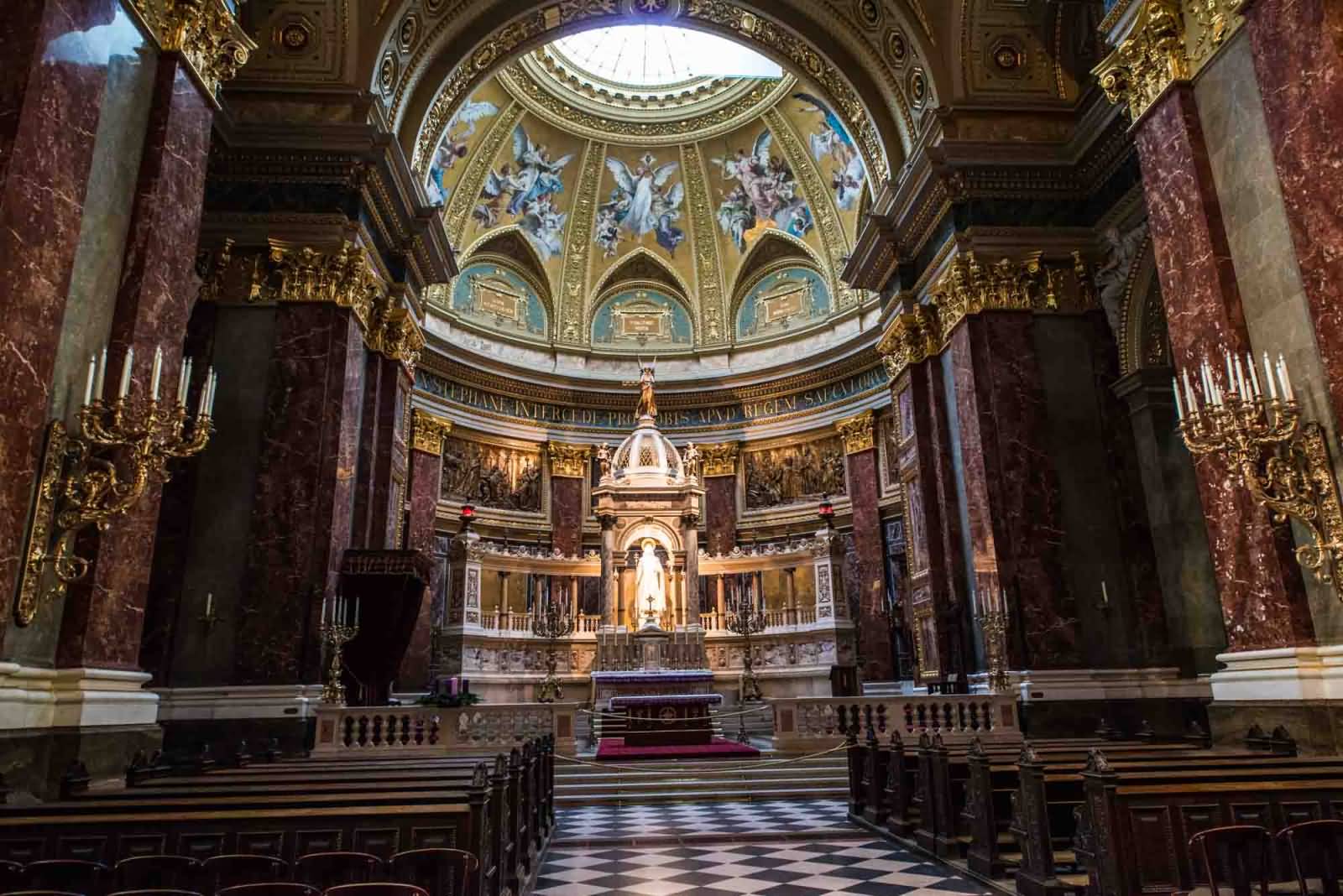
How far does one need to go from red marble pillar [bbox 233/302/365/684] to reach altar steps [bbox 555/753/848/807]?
12.6 feet

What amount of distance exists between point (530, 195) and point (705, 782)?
19.2 m

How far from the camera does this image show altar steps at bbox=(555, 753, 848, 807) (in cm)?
1132

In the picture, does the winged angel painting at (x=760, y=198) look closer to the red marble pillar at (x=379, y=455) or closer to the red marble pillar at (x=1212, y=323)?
the red marble pillar at (x=379, y=455)

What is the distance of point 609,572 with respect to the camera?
20766 millimetres

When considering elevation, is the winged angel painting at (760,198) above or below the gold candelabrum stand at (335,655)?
above

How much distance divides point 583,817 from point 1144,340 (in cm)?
1044

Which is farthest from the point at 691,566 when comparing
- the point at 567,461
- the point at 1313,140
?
the point at 1313,140

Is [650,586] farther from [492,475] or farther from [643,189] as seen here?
[643,189]

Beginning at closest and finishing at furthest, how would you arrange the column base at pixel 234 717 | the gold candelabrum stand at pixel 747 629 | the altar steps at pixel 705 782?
the column base at pixel 234 717, the altar steps at pixel 705 782, the gold candelabrum stand at pixel 747 629

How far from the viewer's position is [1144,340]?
43.1 feet

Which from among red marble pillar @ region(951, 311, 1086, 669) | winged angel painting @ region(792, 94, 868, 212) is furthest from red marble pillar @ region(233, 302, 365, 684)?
winged angel painting @ region(792, 94, 868, 212)

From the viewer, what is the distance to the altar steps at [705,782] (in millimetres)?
11320

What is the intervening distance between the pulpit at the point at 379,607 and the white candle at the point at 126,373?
552 centimetres

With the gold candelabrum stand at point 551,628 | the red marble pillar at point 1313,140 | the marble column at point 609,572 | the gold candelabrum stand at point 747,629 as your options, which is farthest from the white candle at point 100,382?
the gold candelabrum stand at point 747,629
